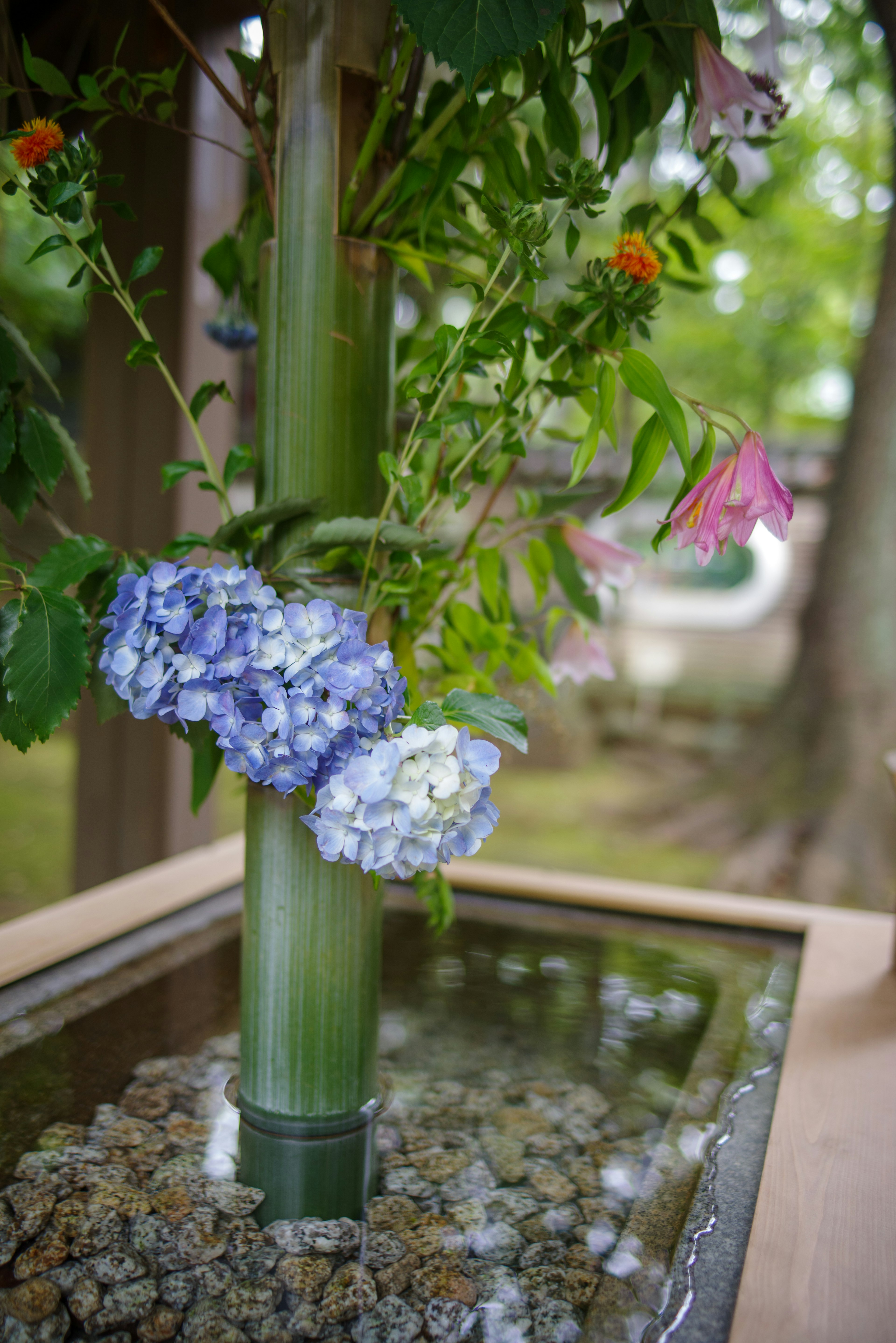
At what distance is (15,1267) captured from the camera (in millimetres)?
721

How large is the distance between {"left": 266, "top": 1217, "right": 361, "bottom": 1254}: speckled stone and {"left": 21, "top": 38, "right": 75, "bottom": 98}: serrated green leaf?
41.7 inches

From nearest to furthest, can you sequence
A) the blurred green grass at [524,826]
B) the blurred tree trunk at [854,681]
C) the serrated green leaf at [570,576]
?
1. the serrated green leaf at [570,576]
2. the blurred tree trunk at [854,681]
3. the blurred green grass at [524,826]

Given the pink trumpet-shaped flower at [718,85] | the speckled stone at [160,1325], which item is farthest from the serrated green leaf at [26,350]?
the speckled stone at [160,1325]

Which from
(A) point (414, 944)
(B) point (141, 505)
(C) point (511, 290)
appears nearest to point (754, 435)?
(C) point (511, 290)

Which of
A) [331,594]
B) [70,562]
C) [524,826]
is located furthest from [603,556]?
[524,826]

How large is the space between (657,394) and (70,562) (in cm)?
55

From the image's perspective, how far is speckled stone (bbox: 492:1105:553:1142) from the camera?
987mm

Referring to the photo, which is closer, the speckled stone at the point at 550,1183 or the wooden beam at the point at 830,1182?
the wooden beam at the point at 830,1182

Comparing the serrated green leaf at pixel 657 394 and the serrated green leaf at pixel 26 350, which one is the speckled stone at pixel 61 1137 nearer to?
the serrated green leaf at pixel 26 350

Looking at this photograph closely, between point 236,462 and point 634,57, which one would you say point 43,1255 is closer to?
point 236,462

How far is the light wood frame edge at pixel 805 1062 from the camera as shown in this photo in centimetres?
68

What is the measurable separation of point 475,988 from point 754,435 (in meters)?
0.91

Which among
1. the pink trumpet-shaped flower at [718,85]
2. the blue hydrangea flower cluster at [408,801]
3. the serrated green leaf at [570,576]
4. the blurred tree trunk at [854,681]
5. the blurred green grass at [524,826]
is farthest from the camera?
the blurred green grass at [524,826]

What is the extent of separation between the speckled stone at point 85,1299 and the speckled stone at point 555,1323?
33cm
